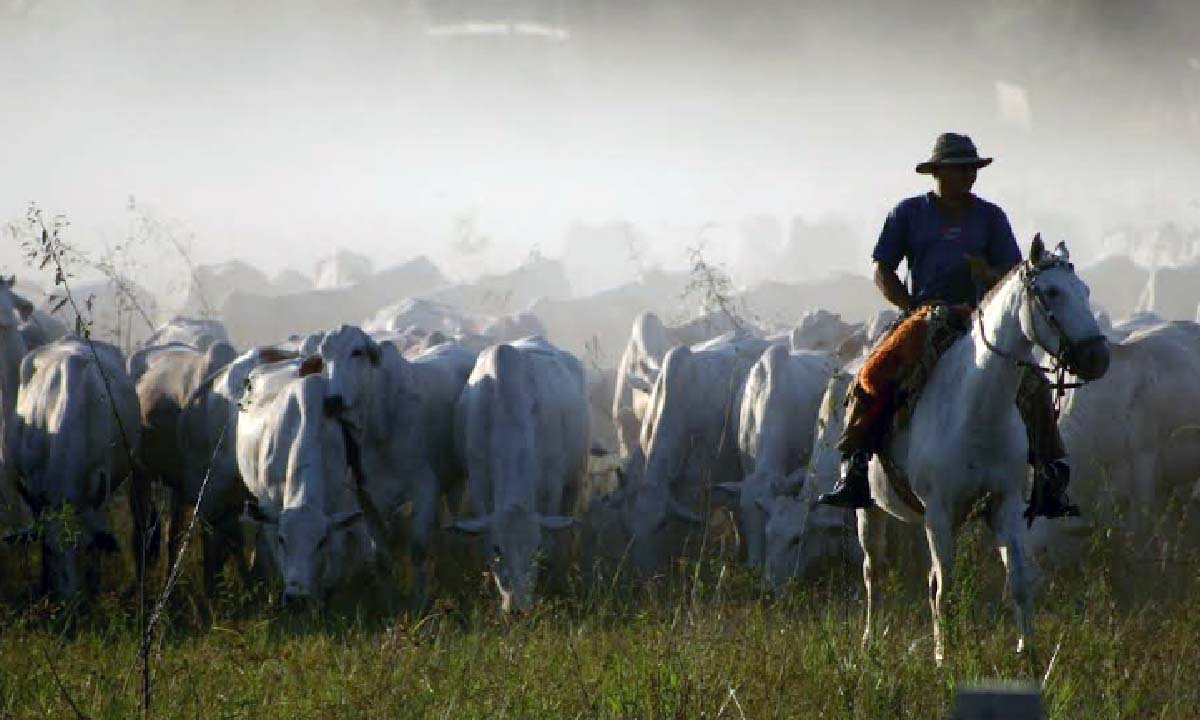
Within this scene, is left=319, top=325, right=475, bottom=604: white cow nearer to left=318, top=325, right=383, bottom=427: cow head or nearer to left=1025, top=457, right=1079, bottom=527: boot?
left=318, top=325, right=383, bottom=427: cow head

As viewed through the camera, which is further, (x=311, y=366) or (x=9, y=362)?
(x=9, y=362)

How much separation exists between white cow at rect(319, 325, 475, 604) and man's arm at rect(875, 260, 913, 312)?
4.96 meters

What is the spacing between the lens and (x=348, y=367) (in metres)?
11.8

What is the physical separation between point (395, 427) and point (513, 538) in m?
2.01

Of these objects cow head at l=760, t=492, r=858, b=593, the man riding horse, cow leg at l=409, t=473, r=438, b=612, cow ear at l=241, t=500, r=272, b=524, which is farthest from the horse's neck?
cow ear at l=241, t=500, r=272, b=524

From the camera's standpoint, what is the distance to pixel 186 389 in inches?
544

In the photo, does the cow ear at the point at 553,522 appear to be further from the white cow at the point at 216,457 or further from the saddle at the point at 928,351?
the saddle at the point at 928,351

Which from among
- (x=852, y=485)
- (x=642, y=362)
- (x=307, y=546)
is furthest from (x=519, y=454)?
(x=642, y=362)

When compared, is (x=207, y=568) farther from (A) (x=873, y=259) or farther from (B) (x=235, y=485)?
(A) (x=873, y=259)

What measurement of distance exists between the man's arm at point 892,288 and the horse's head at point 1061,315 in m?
1.28

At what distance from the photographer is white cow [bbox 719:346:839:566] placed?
1166 cm

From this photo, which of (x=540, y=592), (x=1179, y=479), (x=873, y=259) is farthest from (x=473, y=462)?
(x=1179, y=479)

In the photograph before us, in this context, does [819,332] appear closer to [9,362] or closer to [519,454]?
[519,454]

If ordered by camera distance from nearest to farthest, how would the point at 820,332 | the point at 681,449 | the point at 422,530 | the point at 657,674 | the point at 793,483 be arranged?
the point at 657,674, the point at 793,483, the point at 422,530, the point at 681,449, the point at 820,332
